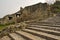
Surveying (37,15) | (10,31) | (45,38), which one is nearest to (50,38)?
(45,38)

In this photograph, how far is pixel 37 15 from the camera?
10.6 metres

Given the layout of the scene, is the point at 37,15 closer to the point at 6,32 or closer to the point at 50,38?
the point at 6,32

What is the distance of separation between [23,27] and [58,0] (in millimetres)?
11858

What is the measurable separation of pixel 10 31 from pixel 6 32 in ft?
0.66

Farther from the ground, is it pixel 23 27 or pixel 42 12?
pixel 42 12

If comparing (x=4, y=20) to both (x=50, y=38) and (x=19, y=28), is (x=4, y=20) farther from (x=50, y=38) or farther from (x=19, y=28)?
(x=50, y=38)

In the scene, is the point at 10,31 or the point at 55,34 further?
the point at 10,31

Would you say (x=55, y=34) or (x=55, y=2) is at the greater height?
(x=55, y=2)

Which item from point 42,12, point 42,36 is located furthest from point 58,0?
point 42,36

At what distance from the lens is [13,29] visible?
7586mm

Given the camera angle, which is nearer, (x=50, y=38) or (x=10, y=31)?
(x=50, y=38)

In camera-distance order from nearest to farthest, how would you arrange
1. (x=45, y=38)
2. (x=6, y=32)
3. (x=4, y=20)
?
(x=45, y=38) → (x=6, y=32) → (x=4, y=20)

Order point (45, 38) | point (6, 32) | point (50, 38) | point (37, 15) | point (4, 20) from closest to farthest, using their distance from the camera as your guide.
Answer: point (50, 38), point (45, 38), point (6, 32), point (37, 15), point (4, 20)

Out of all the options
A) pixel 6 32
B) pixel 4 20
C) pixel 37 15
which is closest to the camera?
pixel 6 32
